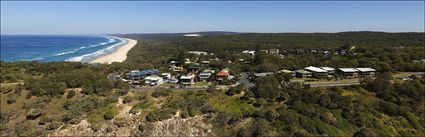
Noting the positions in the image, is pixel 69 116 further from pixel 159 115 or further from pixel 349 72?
pixel 349 72

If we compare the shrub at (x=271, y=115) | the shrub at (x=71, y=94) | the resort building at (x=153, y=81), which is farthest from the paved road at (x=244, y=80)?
the shrub at (x=71, y=94)

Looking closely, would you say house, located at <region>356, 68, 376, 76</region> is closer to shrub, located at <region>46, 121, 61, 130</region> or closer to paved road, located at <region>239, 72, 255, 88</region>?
paved road, located at <region>239, 72, 255, 88</region>

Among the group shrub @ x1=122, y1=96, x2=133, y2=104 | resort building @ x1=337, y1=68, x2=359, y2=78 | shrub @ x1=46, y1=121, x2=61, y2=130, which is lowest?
shrub @ x1=46, y1=121, x2=61, y2=130

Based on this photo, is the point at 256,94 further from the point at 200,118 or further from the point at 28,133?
the point at 28,133

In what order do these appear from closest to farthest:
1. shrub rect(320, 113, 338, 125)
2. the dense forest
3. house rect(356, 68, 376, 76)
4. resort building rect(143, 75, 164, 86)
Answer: the dense forest → shrub rect(320, 113, 338, 125) → resort building rect(143, 75, 164, 86) → house rect(356, 68, 376, 76)

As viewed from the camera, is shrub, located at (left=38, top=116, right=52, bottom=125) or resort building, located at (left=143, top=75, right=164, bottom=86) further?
resort building, located at (left=143, top=75, right=164, bottom=86)

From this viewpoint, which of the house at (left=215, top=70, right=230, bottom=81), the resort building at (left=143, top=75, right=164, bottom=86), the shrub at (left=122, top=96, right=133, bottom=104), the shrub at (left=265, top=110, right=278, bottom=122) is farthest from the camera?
the house at (left=215, top=70, right=230, bottom=81)

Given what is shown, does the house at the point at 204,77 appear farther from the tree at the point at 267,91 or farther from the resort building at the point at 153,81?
the tree at the point at 267,91

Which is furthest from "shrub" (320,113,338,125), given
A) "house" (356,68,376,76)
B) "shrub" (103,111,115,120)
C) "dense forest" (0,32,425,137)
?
"house" (356,68,376,76)

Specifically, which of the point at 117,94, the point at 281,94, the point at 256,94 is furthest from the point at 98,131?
the point at 281,94

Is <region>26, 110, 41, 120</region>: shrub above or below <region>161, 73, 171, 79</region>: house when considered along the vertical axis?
below

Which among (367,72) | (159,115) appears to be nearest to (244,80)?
(159,115)
